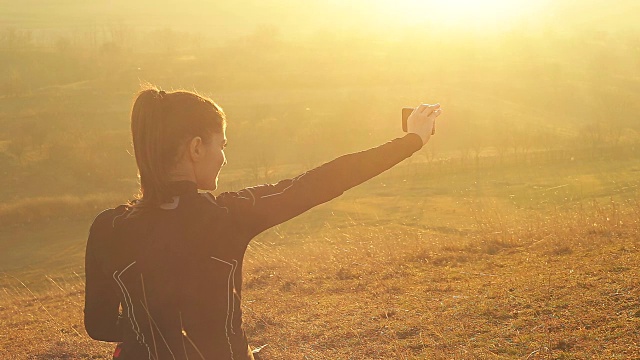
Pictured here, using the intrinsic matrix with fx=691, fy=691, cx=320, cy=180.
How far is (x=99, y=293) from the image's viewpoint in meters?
2.21

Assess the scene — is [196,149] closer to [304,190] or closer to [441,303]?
[304,190]

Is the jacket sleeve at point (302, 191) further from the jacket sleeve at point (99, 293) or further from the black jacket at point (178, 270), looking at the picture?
the jacket sleeve at point (99, 293)

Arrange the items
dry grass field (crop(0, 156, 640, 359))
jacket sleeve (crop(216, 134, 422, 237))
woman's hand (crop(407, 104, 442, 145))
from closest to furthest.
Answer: jacket sleeve (crop(216, 134, 422, 237)) → woman's hand (crop(407, 104, 442, 145)) → dry grass field (crop(0, 156, 640, 359))

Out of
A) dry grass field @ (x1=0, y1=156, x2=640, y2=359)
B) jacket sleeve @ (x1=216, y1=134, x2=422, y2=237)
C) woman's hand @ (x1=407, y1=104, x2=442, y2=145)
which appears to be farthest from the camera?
dry grass field @ (x1=0, y1=156, x2=640, y2=359)

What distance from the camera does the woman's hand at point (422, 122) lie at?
Answer: 98.3 inches

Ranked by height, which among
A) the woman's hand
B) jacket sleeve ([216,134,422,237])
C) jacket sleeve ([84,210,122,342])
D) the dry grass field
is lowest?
the dry grass field

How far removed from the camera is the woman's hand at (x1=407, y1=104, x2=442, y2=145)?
8.19 feet

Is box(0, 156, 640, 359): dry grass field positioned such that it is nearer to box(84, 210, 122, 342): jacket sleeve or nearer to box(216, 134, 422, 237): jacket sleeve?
box(216, 134, 422, 237): jacket sleeve

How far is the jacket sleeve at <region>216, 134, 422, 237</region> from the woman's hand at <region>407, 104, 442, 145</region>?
0.37 ft

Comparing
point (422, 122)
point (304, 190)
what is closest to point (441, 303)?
point (422, 122)

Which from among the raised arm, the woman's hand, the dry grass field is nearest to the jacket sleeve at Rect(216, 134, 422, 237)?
the raised arm

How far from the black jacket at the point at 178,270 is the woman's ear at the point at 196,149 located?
83 millimetres

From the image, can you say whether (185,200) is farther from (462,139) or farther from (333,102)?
(333,102)

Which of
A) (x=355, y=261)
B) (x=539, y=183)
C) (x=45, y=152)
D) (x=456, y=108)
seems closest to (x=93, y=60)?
(x=45, y=152)
